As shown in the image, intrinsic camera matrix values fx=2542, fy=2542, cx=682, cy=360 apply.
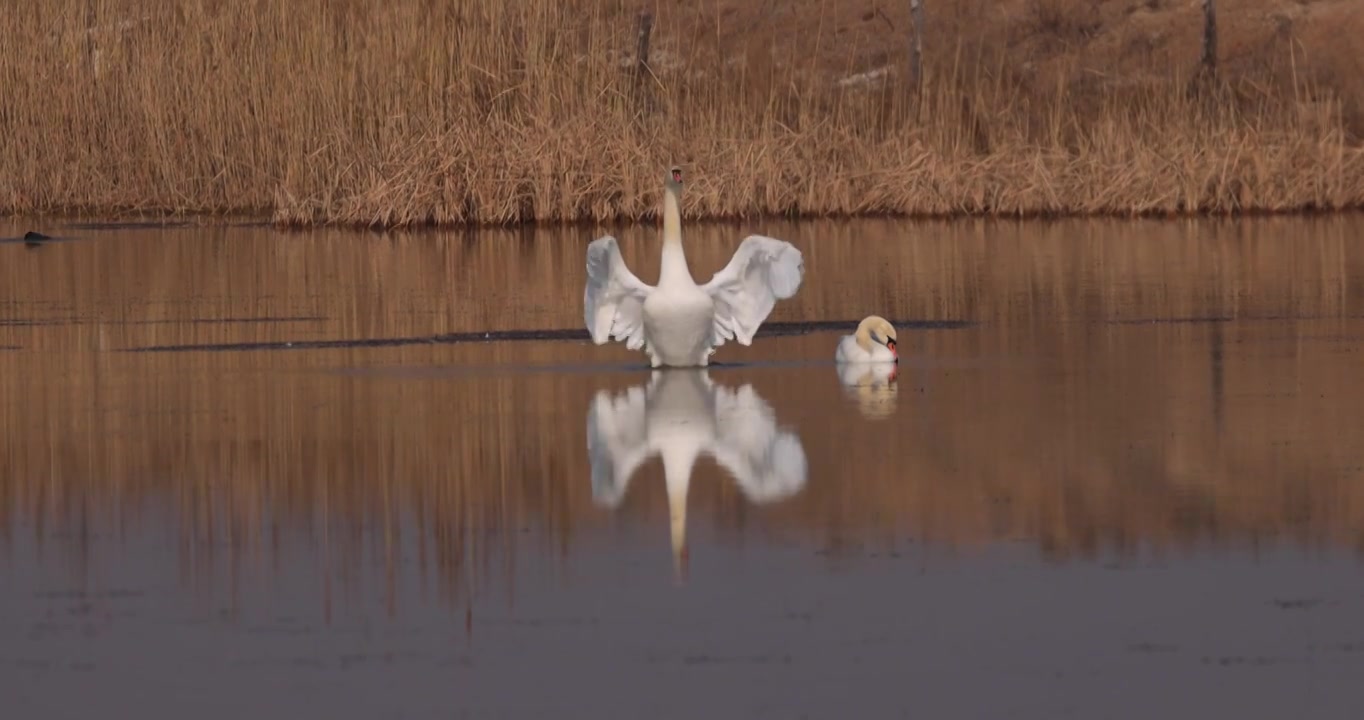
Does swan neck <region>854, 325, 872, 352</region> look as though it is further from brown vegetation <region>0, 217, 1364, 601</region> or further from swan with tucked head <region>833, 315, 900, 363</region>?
brown vegetation <region>0, 217, 1364, 601</region>

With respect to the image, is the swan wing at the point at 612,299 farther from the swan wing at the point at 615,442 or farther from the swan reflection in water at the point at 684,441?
the swan wing at the point at 615,442

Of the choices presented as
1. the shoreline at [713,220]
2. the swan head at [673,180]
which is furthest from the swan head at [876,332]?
the shoreline at [713,220]

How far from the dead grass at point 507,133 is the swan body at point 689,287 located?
10765 mm

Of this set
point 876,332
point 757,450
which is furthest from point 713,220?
point 757,450

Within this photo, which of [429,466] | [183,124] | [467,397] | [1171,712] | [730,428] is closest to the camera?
[1171,712]

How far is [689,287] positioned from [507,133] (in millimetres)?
11291

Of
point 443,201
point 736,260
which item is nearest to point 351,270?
point 443,201

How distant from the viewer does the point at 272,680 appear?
550 cm

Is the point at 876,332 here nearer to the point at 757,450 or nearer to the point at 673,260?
the point at 673,260

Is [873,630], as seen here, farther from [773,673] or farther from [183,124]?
[183,124]

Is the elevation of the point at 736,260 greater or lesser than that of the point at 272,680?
greater

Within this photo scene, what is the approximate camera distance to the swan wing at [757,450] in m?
7.84

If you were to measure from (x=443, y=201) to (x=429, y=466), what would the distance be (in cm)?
1398

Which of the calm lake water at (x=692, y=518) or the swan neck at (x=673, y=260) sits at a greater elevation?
the swan neck at (x=673, y=260)
